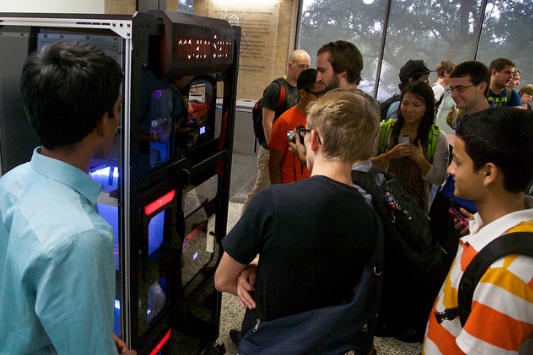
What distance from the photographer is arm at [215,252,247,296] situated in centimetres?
106

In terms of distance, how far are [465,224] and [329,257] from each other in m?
0.99

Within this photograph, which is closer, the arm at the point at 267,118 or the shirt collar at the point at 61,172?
the shirt collar at the point at 61,172

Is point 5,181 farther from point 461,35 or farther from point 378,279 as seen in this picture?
point 461,35

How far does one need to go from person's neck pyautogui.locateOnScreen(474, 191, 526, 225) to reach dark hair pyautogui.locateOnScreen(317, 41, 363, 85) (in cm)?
111

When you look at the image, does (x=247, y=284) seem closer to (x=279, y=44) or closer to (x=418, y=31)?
(x=279, y=44)

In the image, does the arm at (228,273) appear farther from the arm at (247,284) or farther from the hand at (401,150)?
the hand at (401,150)

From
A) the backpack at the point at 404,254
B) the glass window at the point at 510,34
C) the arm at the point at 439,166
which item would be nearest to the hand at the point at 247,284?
the backpack at the point at 404,254

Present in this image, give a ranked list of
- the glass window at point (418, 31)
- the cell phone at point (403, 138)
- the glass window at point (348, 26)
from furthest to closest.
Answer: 1. the glass window at point (348, 26)
2. the glass window at point (418, 31)
3. the cell phone at point (403, 138)

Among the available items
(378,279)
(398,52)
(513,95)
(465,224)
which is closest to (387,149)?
(465,224)

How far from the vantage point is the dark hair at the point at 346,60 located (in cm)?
200

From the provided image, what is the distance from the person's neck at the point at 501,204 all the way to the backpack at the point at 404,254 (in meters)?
0.23

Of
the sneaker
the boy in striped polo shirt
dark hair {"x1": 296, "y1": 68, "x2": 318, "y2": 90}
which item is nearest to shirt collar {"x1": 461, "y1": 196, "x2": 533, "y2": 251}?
the boy in striped polo shirt

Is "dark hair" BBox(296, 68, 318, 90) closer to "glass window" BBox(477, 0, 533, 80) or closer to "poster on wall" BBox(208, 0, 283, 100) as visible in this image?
"poster on wall" BBox(208, 0, 283, 100)

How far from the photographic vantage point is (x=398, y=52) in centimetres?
621
